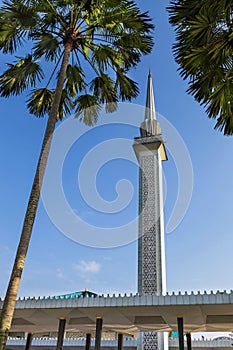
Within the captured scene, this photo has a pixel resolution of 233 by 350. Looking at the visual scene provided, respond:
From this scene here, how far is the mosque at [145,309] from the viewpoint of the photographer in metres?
9.45

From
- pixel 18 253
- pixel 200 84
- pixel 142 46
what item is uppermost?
pixel 142 46

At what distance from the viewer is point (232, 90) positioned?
6.61 metres

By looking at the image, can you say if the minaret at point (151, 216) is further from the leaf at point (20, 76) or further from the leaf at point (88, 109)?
the leaf at point (20, 76)

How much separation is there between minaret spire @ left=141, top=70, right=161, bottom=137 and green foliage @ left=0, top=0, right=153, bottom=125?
17711 millimetres

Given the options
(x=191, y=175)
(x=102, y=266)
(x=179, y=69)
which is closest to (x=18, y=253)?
(x=179, y=69)

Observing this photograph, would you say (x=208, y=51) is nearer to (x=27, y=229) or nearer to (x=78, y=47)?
(x=78, y=47)

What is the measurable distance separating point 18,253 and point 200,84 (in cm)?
459

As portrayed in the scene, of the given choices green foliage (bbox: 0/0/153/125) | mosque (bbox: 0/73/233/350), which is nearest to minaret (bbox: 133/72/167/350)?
mosque (bbox: 0/73/233/350)

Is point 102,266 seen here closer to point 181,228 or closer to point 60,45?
point 181,228

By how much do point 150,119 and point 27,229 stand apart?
23.0 meters

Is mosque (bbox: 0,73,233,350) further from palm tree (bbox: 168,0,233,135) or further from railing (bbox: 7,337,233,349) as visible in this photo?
palm tree (bbox: 168,0,233,135)

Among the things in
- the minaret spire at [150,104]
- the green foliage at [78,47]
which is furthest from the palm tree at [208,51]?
the minaret spire at [150,104]

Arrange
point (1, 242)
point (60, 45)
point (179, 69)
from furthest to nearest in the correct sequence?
point (1, 242) < point (60, 45) < point (179, 69)

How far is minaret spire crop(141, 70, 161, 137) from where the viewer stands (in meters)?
26.7
